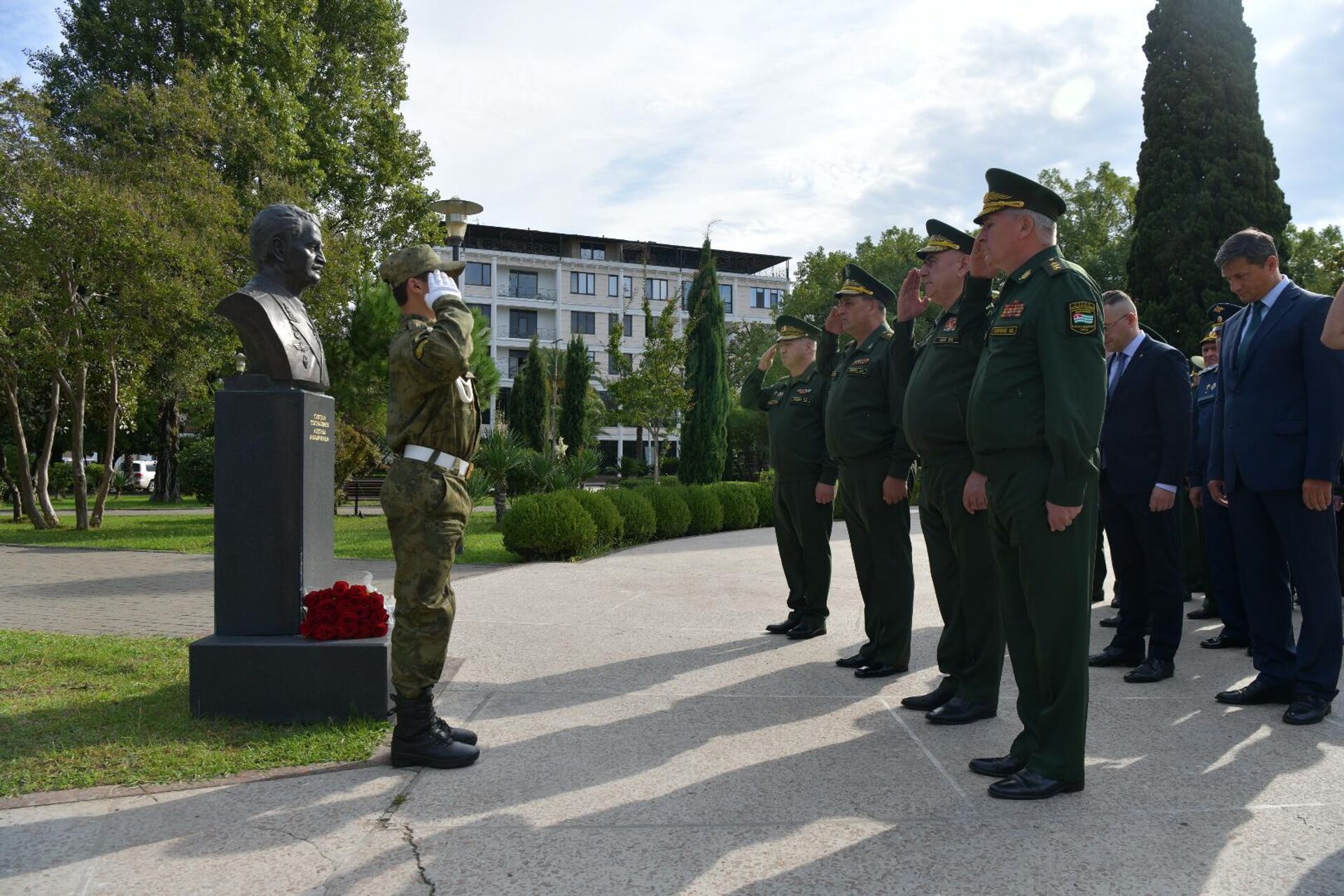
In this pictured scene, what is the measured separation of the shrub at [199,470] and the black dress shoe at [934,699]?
26321 mm

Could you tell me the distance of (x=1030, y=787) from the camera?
132 inches

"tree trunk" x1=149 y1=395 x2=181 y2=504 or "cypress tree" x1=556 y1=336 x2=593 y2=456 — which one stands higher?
"cypress tree" x1=556 y1=336 x2=593 y2=456

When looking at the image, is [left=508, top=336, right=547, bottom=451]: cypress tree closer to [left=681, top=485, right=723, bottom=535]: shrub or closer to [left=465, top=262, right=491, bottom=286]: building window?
[left=465, top=262, right=491, bottom=286]: building window

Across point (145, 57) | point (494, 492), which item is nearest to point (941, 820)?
point (494, 492)

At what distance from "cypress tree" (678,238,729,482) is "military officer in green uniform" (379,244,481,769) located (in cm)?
1683

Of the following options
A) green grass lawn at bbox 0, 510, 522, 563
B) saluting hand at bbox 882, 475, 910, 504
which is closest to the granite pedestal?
saluting hand at bbox 882, 475, 910, 504

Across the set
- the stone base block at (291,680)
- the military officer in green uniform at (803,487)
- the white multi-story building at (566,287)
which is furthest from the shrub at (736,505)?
the white multi-story building at (566,287)

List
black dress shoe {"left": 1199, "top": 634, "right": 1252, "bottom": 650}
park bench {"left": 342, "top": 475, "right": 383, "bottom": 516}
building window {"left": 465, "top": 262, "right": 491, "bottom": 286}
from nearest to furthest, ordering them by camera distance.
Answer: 1. black dress shoe {"left": 1199, "top": 634, "right": 1252, "bottom": 650}
2. park bench {"left": 342, "top": 475, "right": 383, "bottom": 516}
3. building window {"left": 465, "top": 262, "right": 491, "bottom": 286}

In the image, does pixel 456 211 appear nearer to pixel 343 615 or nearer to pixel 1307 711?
pixel 343 615

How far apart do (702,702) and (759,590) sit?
13.8ft

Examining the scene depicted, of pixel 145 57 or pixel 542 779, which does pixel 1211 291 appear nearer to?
pixel 542 779

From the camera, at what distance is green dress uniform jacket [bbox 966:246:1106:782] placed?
339 centimetres

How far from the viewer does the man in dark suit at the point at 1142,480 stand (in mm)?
5457

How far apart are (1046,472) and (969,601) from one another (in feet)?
3.98
